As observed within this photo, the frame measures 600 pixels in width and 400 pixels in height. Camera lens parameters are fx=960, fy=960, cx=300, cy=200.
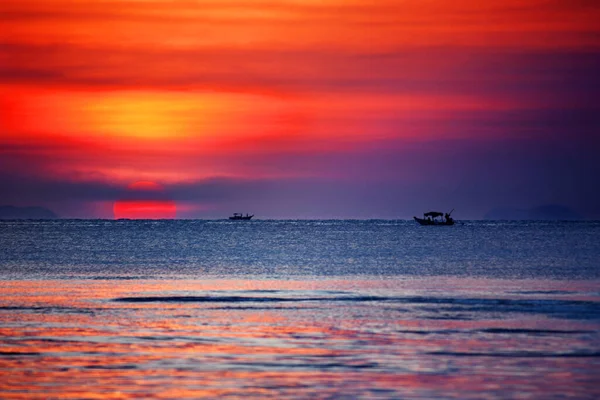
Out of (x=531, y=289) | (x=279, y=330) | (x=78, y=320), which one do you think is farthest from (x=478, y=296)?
(x=78, y=320)

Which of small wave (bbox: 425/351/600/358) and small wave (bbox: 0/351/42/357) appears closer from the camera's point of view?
small wave (bbox: 425/351/600/358)

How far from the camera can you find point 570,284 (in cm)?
4709

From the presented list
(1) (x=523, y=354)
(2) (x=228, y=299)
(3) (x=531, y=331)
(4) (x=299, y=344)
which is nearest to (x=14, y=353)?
(4) (x=299, y=344)

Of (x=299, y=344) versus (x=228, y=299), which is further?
(x=228, y=299)

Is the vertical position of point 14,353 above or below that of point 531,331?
below

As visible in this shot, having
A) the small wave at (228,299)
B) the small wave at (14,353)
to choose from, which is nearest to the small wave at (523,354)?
the small wave at (14,353)

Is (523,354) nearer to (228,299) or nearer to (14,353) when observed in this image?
(14,353)

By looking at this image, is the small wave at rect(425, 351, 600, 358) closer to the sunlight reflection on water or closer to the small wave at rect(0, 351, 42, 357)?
the sunlight reflection on water

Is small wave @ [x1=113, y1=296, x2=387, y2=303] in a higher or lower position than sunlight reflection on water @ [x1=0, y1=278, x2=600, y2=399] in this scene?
higher

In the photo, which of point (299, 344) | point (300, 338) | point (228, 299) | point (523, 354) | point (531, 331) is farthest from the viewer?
point (228, 299)

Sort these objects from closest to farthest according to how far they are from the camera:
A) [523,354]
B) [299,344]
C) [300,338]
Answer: [523,354] → [299,344] → [300,338]

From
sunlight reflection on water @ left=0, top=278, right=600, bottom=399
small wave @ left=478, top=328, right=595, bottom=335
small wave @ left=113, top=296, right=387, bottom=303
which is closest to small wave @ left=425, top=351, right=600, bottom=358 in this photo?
sunlight reflection on water @ left=0, top=278, right=600, bottom=399

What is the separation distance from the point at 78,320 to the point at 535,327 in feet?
46.8

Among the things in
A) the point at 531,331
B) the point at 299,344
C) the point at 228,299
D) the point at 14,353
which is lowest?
the point at 14,353
